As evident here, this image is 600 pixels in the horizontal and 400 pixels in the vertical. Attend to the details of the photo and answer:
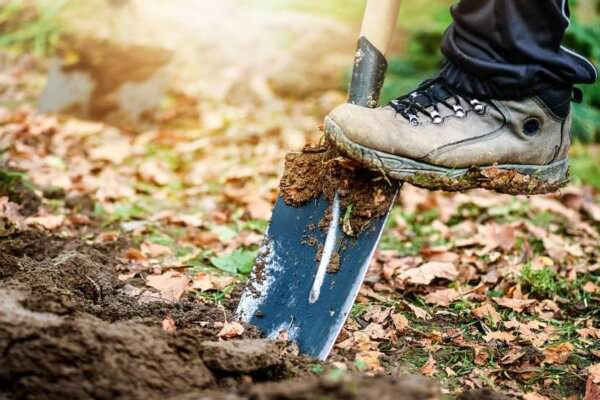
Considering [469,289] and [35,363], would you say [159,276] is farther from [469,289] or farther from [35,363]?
[469,289]

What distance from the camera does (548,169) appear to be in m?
2.12

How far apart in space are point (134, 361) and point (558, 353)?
4.16ft

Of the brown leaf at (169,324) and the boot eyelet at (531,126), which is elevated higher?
the boot eyelet at (531,126)

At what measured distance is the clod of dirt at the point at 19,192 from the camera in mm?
2887

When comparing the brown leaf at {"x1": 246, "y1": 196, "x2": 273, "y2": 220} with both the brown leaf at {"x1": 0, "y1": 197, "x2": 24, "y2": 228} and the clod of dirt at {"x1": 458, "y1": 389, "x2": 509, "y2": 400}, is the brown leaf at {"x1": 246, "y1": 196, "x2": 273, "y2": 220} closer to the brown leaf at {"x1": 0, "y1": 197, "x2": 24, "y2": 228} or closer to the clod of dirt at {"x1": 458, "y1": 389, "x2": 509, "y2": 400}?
the brown leaf at {"x1": 0, "y1": 197, "x2": 24, "y2": 228}

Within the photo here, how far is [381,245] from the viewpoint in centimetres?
307

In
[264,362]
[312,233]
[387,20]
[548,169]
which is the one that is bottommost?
[264,362]

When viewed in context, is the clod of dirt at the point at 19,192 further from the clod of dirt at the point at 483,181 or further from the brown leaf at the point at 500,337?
the brown leaf at the point at 500,337

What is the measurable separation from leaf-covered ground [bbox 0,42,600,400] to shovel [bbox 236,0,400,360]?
0.11 metres

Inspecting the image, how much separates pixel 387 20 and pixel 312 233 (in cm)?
69

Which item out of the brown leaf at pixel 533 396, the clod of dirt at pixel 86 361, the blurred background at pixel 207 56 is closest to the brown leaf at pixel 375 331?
the brown leaf at pixel 533 396

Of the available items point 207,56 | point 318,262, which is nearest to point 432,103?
point 318,262

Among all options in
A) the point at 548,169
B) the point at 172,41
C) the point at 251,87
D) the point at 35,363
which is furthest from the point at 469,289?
the point at 172,41

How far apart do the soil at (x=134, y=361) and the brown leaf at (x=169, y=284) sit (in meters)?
0.24
